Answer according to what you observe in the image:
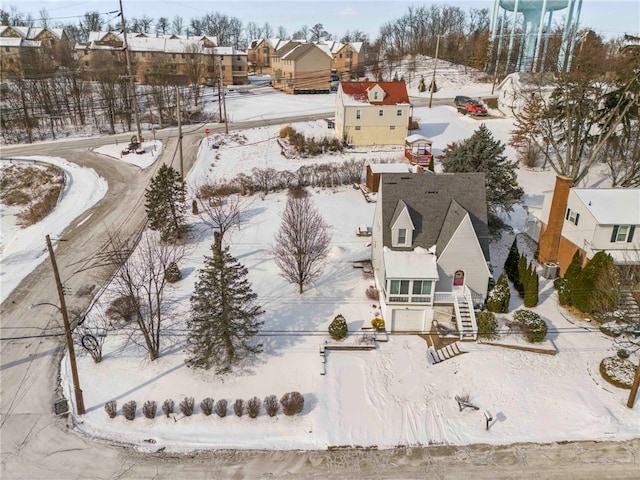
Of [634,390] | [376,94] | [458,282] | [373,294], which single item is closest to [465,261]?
[458,282]

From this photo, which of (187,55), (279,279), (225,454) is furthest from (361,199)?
(187,55)

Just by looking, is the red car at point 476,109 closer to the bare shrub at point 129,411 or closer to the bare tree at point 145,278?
the bare tree at point 145,278

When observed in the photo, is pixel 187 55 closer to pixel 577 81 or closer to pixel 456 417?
pixel 577 81

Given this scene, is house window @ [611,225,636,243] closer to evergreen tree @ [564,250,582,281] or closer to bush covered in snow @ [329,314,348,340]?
evergreen tree @ [564,250,582,281]

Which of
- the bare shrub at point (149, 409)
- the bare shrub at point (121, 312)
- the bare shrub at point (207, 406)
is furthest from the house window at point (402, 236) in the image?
the bare shrub at point (121, 312)

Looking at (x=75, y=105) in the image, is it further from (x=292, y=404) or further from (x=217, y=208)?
(x=292, y=404)
